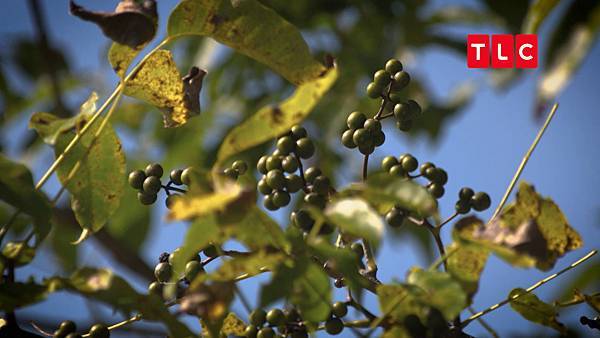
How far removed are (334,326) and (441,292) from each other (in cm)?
20

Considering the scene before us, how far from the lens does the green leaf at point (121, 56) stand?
3.31 ft

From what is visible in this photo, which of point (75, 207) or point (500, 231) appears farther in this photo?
point (75, 207)

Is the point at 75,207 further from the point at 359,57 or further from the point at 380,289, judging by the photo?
the point at 359,57

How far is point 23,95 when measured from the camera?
3.81 m

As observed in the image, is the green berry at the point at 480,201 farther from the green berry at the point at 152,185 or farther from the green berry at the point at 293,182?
the green berry at the point at 152,185

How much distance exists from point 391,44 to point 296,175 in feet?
7.45

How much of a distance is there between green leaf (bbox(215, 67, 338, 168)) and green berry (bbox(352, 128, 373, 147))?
34 centimetres

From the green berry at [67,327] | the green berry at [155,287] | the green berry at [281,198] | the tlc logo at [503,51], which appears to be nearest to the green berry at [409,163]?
the green berry at [281,198]

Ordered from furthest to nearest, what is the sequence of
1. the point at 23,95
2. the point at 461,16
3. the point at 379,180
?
the point at 23,95 < the point at 461,16 < the point at 379,180

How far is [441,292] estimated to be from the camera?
2.43 feet

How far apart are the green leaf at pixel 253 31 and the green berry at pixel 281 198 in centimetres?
17

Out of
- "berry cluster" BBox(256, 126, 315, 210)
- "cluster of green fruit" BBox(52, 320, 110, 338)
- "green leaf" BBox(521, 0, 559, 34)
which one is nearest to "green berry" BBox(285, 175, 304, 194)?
"berry cluster" BBox(256, 126, 315, 210)

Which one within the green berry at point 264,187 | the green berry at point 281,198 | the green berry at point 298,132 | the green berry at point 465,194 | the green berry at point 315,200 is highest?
the green berry at point 298,132

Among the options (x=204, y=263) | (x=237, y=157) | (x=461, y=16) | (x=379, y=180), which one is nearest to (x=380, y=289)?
(x=379, y=180)
